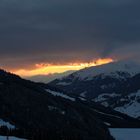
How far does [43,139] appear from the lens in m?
150

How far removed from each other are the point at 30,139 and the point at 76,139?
155ft

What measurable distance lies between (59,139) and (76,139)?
71.5ft

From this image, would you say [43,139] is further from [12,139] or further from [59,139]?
[12,139]

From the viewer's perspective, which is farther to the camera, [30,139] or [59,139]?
[59,139]

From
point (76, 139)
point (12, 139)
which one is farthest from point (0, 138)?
point (76, 139)

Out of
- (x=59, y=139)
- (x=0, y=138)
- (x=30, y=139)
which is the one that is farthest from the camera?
(x=59, y=139)

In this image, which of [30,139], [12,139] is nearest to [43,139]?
[30,139]

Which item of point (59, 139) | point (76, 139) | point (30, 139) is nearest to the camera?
point (30, 139)

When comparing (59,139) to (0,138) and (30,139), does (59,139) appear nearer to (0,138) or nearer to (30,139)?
(30,139)

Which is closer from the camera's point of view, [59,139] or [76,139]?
[59,139]

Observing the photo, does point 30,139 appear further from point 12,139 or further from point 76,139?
point 76,139

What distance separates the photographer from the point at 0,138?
116375mm

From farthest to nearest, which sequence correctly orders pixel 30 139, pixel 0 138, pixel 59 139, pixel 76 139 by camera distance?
pixel 76 139, pixel 59 139, pixel 30 139, pixel 0 138

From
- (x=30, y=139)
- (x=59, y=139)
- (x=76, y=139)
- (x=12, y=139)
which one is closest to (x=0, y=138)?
(x=12, y=139)
